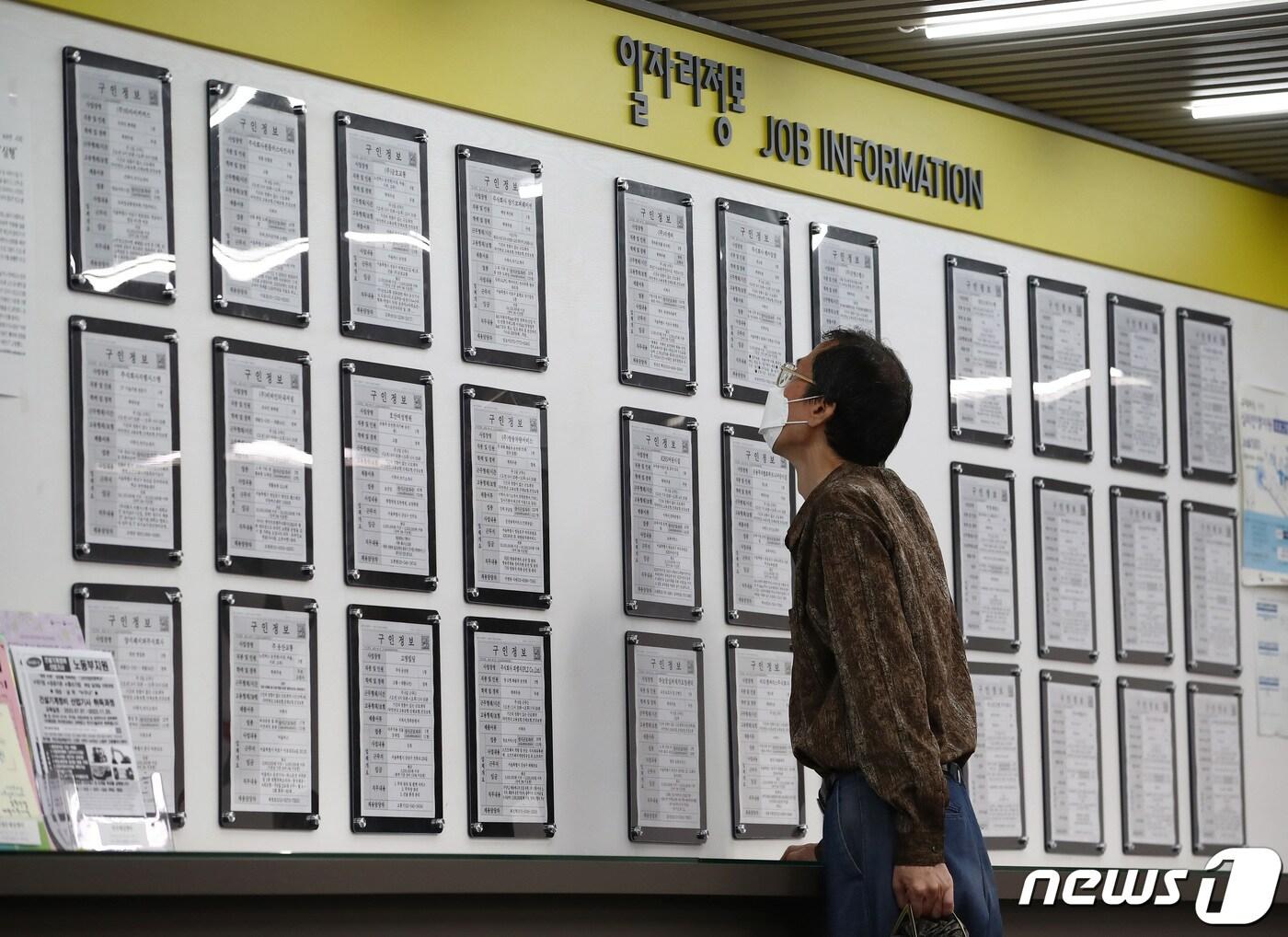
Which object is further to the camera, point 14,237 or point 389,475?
point 389,475

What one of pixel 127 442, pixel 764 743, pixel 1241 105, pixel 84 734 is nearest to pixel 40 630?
pixel 84 734

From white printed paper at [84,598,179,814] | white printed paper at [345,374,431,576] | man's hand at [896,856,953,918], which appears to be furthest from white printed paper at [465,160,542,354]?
man's hand at [896,856,953,918]

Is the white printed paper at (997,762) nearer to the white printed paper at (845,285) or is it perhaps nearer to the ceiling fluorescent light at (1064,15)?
the white printed paper at (845,285)

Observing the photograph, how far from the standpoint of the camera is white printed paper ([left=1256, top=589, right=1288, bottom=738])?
7.04m

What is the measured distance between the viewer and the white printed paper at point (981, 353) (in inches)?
248

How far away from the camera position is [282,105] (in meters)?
4.79

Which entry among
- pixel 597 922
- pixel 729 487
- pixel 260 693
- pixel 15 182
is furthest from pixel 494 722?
pixel 15 182

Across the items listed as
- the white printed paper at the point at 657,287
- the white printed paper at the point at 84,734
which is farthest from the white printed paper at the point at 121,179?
the white printed paper at the point at 657,287

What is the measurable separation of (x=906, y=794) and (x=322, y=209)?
6.98ft

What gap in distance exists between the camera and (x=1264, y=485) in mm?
7164

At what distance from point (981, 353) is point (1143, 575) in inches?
41.0

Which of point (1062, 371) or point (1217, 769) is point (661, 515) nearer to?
point (1062, 371)

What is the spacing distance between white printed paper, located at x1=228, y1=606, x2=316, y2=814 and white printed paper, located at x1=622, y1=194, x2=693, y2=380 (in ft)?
4.46

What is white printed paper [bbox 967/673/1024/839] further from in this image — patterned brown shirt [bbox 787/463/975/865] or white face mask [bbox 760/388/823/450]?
patterned brown shirt [bbox 787/463/975/865]
